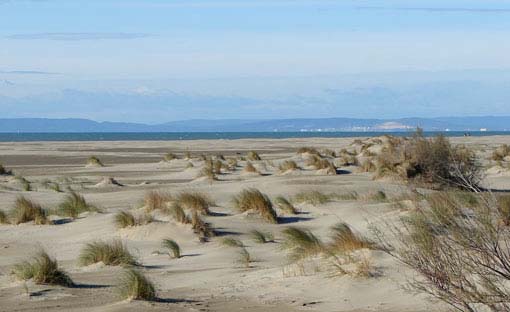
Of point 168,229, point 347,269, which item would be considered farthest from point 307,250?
point 168,229

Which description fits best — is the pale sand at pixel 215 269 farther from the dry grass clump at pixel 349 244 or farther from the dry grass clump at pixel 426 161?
the dry grass clump at pixel 426 161

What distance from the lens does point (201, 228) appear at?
16.2 metres

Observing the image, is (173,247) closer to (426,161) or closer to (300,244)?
(300,244)

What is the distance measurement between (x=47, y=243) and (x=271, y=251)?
14.2 feet

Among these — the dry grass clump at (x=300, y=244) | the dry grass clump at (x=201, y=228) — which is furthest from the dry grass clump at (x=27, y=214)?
the dry grass clump at (x=300, y=244)

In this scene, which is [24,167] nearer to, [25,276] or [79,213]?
[79,213]

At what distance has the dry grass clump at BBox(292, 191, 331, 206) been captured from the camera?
20339mm

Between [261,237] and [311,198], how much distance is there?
5406 millimetres

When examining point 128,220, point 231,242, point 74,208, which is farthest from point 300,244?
point 74,208

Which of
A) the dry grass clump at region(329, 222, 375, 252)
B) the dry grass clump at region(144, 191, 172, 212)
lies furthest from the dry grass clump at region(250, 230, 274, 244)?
the dry grass clump at region(329, 222, 375, 252)

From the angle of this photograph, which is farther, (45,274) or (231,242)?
(231,242)

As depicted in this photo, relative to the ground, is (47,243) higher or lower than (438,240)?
lower

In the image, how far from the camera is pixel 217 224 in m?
17.2

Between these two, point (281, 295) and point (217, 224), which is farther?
point (217, 224)
